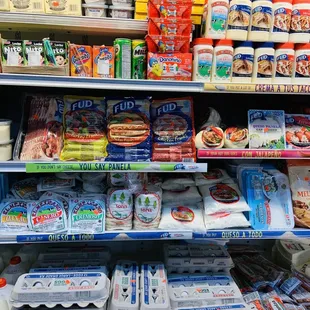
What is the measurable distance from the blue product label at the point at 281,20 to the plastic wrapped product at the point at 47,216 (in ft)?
4.44

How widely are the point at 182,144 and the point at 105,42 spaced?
0.79 m

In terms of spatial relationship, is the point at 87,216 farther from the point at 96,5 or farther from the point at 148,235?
the point at 96,5

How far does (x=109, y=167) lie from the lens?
136cm

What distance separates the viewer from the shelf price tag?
1.32m

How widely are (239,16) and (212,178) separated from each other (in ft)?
2.75

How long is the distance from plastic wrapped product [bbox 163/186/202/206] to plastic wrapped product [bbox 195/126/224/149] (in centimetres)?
31

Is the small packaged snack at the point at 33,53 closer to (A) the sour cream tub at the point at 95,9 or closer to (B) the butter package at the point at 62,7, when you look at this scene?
(B) the butter package at the point at 62,7

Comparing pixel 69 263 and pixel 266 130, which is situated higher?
pixel 266 130

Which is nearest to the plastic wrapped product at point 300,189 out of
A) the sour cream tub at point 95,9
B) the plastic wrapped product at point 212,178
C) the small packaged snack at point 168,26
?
the plastic wrapped product at point 212,178

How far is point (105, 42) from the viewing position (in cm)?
174

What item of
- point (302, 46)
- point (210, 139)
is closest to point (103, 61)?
point (210, 139)

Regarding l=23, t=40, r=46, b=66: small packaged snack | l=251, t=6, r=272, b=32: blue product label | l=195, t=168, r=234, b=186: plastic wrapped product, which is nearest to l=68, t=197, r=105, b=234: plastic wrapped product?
l=195, t=168, r=234, b=186: plastic wrapped product

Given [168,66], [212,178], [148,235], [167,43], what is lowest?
[148,235]

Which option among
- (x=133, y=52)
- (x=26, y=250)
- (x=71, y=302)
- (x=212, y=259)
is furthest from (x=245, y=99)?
(x=26, y=250)
